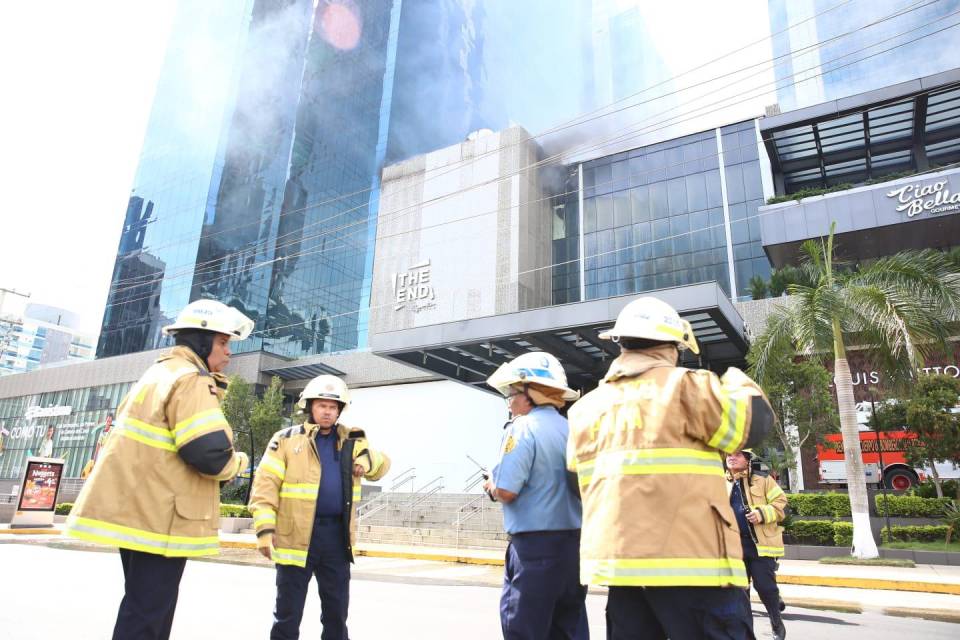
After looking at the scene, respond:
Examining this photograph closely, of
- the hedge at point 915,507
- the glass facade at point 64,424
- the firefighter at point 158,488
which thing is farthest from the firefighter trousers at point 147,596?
the glass facade at point 64,424

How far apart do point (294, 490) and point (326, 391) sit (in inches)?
27.5

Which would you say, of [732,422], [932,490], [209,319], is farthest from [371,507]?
[732,422]

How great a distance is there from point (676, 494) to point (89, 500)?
273cm

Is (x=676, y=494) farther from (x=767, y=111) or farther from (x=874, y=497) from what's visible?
(x=767, y=111)

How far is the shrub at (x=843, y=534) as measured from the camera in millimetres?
14289

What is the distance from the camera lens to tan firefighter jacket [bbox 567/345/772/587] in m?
2.33

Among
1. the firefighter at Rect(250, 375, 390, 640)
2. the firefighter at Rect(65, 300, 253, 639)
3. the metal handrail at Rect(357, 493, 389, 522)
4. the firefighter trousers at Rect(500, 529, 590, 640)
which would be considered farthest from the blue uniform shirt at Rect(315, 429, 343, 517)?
the metal handrail at Rect(357, 493, 389, 522)

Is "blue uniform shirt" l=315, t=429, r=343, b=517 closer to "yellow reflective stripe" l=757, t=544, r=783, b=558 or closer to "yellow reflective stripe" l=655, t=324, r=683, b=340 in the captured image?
"yellow reflective stripe" l=655, t=324, r=683, b=340

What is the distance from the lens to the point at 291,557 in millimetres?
3781

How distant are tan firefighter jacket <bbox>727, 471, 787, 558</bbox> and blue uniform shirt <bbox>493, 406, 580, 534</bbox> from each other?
126 inches

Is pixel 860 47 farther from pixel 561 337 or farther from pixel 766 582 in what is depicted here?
pixel 766 582

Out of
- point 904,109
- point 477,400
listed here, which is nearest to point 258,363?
point 477,400

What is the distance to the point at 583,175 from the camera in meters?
40.3

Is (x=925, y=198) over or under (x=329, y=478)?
over
